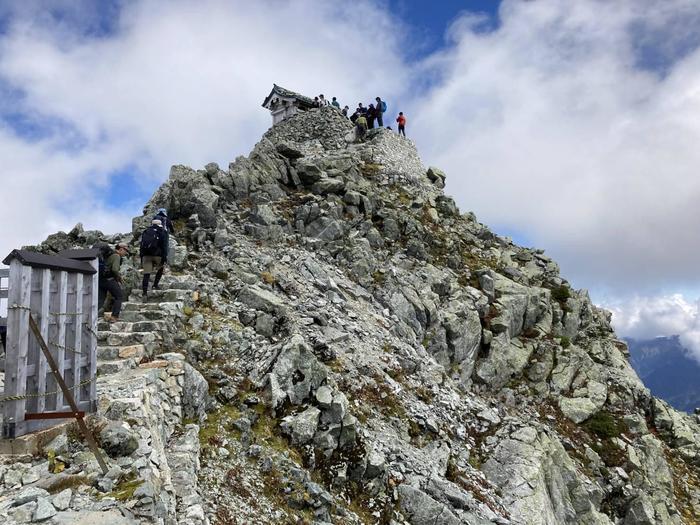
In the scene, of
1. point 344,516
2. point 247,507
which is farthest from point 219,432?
point 344,516

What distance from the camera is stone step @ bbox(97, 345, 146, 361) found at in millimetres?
13492

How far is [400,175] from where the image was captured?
39031 mm

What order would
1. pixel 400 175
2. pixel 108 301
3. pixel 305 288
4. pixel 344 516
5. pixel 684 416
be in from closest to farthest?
1. pixel 344 516
2. pixel 108 301
3. pixel 305 288
4. pixel 684 416
5. pixel 400 175

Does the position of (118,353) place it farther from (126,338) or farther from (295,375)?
(295,375)

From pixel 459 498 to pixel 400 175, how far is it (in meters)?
28.8

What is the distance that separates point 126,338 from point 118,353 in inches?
31.2

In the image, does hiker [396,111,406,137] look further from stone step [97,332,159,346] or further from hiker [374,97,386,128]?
stone step [97,332,159,346]

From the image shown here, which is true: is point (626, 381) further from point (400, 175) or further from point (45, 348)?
point (45, 348)

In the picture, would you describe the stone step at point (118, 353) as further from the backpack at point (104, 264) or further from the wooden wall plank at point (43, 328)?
the wooden wall plank at point (43, 328)

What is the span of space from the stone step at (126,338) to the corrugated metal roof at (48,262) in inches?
215

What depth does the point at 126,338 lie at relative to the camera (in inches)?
563

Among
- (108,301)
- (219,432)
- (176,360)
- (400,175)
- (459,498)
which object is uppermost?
(400,175)

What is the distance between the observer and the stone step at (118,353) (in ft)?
44.3

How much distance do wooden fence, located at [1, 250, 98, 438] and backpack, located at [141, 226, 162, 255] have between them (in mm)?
8115
